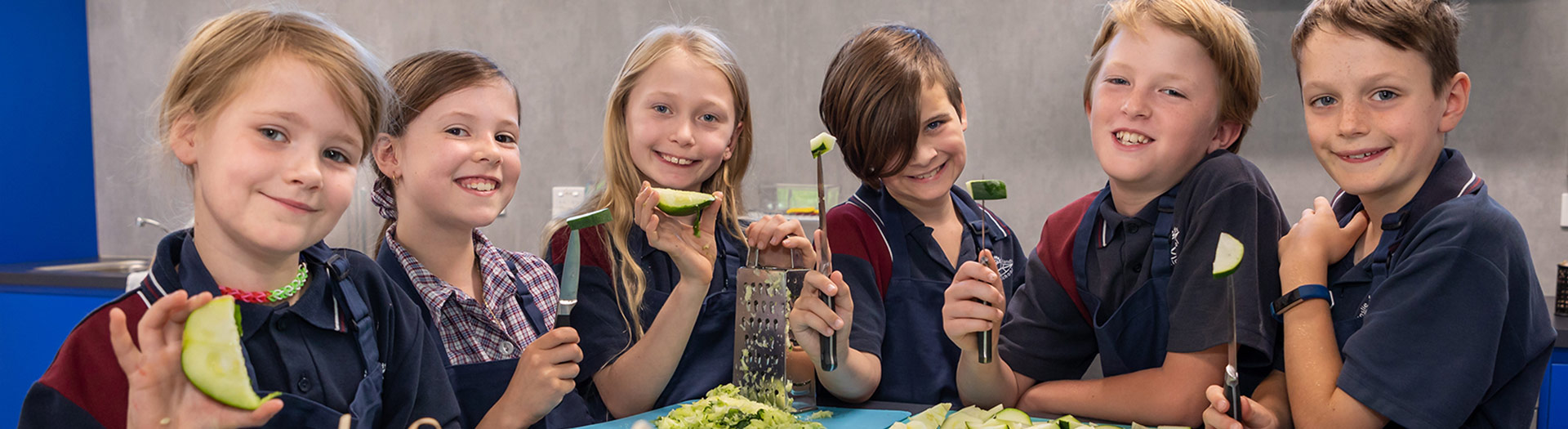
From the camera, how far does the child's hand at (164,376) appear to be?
817 mm

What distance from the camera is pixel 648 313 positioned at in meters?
1.66

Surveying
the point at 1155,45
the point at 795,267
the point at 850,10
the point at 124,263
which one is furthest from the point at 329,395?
the point at 124,263

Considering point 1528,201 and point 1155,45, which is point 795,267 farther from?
point 1528,201

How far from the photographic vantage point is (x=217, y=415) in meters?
0.86

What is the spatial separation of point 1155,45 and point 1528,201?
217cm

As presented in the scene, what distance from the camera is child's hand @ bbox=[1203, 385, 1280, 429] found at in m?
1.15

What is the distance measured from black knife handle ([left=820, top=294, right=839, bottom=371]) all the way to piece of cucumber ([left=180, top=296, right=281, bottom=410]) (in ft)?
2.51

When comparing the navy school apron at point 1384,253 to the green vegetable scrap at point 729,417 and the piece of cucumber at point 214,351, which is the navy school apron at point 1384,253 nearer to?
the green vegetable scrap at point 729,417

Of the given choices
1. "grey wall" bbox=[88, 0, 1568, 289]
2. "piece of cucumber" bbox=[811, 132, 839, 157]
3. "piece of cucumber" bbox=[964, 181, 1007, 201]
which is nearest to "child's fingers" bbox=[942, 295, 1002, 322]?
"piece of cucumber" bbox=[964, 181, 1007, 201]

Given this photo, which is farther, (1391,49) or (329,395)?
(1391,49)

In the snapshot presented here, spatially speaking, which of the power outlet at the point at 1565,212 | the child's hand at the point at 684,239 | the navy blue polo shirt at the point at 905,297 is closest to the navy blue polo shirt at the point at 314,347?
the child's hand at the point at 684,239

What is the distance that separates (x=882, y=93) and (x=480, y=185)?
2.10 ft

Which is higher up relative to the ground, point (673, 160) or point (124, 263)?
point (673, 160)

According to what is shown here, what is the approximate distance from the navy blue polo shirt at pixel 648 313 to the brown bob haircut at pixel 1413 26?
0.97 metres
